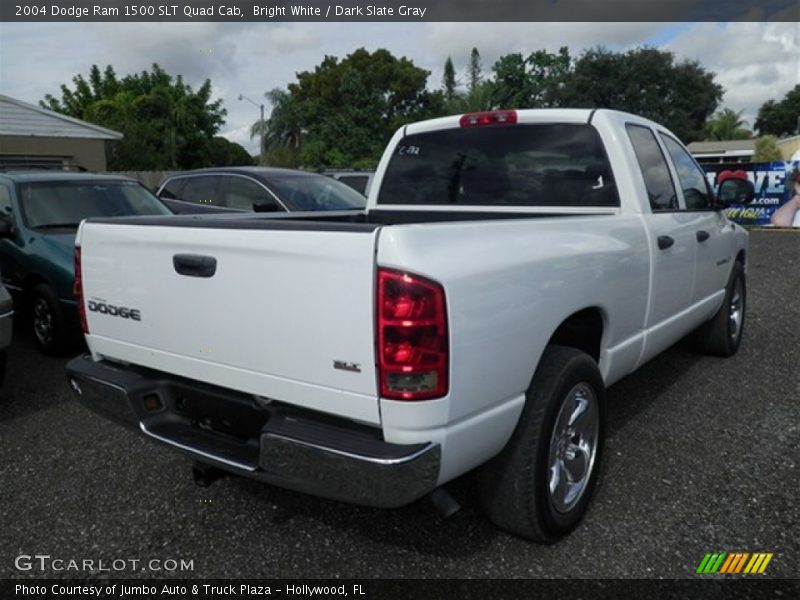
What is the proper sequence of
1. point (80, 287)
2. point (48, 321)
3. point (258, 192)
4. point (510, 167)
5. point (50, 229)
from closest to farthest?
point (80, 287) < point (510, 167) < point (48, 321) < point (50, 229) < point (258, 192)

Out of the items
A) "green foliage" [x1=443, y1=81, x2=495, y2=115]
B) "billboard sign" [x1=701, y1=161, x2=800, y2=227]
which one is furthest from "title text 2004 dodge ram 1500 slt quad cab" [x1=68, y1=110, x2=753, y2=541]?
"green foliage" [x1=443, y1=81, x2=495, y2=115]

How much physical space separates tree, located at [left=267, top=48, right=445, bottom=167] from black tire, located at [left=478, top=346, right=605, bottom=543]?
38413mm

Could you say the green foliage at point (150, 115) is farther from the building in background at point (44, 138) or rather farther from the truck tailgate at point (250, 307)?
the truck tailgate at point (250, 307)

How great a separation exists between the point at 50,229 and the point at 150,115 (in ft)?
107

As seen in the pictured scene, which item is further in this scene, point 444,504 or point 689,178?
point 689,178

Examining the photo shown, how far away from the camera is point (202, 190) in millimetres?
9156

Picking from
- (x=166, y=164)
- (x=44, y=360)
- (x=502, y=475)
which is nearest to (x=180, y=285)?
(x=502, y=475)

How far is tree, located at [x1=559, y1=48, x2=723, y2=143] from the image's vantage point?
4975 centimetres

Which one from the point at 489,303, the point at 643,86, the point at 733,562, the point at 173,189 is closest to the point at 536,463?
the point at 489,303

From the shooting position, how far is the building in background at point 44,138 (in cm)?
1945

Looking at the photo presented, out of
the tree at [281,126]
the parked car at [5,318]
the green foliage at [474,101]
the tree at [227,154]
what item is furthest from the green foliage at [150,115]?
the parked car at [5,318]

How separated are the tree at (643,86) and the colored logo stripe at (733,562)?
5019cm

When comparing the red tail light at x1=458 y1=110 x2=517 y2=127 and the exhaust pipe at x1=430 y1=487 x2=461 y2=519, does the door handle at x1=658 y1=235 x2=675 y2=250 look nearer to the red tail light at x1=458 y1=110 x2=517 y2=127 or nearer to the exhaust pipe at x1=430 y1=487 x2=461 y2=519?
the red tail light at x1=458 y1=110 x2=517 y2=127

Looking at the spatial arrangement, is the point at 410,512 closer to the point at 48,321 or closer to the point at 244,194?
the point at 48,321
